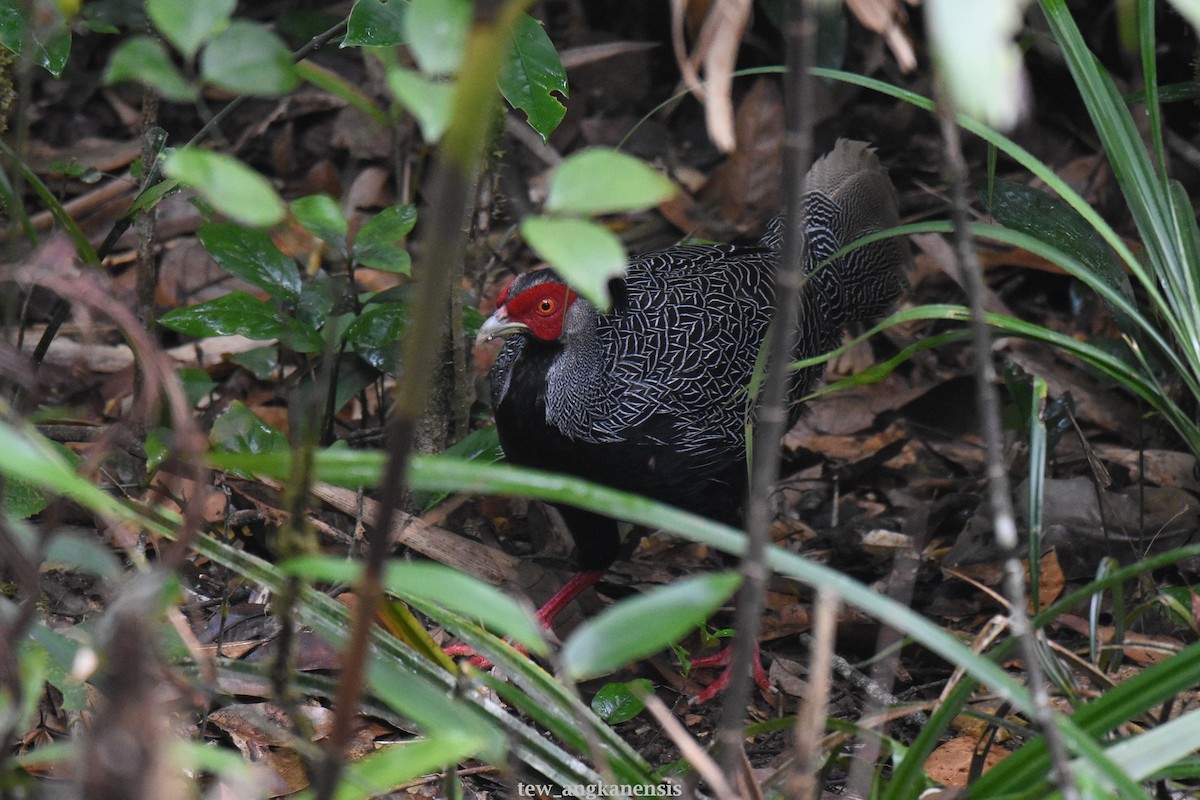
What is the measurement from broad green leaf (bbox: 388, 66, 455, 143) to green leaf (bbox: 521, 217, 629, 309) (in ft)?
0.38

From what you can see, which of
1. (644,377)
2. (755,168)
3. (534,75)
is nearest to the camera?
(534,75)

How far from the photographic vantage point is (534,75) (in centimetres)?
291

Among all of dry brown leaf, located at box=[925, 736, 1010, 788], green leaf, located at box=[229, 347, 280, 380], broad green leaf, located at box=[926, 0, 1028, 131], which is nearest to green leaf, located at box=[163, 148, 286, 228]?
broad green leaf, located at box=[926, 0, 1028, 131]

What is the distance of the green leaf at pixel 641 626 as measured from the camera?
3.69ft

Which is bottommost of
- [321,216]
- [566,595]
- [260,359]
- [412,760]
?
[566,595]

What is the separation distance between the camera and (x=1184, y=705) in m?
2.62

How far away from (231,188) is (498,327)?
247 cm

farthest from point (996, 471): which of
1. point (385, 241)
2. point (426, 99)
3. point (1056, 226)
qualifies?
point (385, 241)

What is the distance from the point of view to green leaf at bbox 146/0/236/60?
1.09 m

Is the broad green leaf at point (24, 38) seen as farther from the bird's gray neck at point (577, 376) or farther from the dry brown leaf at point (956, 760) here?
the dry brown leaf at point (956, 760)

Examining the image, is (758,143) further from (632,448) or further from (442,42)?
(442,42)

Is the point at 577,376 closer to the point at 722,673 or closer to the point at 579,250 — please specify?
the point at 722,673

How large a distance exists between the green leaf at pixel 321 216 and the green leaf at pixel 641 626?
56.0 inches

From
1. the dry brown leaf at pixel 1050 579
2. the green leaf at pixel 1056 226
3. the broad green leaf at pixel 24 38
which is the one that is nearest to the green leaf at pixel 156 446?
the broad green leaf at pixel 24 38
